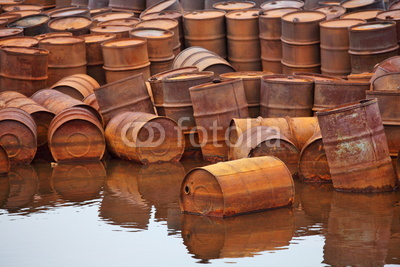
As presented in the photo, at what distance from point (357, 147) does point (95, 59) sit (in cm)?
656

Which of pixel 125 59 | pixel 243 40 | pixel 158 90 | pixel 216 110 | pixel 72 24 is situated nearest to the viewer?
pixel 216 110

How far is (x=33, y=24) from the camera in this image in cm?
1655

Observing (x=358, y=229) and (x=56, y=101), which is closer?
(x=358, y=229)

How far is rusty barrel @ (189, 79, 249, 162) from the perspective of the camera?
11602 millimetres

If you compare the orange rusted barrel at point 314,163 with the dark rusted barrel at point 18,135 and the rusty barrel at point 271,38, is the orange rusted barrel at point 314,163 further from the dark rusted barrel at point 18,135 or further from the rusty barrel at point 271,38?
the rusty barrel at point 271,38

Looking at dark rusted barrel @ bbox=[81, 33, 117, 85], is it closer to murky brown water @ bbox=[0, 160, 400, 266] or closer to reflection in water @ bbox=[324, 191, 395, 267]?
murky brown water @ bbox=[0, 160, 400, 266]

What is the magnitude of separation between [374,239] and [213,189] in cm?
193

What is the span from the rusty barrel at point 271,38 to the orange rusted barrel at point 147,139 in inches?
152

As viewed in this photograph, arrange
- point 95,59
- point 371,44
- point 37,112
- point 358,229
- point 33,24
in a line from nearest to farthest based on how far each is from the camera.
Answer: point 358,229 → point 37,112 → point 371,44 → point 95,59 → point 33,24

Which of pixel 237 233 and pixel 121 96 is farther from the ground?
pixel 121 96

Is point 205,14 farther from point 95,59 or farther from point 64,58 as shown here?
point 64,58

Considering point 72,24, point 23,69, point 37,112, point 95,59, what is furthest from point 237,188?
point 72,24

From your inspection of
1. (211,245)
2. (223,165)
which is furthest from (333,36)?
(211,245)

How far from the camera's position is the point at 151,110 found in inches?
509
